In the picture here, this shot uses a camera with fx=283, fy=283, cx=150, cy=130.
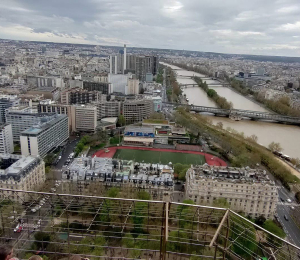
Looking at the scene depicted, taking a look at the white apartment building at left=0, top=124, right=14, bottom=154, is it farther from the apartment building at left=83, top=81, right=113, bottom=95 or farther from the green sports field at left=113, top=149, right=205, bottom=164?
the apartment building at left=83, top=81, right=113, bottom=95

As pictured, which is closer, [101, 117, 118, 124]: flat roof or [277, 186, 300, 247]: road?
[277, 186, 300, 247]: road

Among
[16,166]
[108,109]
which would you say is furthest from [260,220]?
[108,109]

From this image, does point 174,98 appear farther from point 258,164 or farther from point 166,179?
point 166,179

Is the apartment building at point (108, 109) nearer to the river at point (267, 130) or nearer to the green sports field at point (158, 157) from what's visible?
the green sports field at point (158, 157)

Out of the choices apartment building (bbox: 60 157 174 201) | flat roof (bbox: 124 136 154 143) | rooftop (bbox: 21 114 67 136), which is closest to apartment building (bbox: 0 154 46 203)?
apartment building (bbox: 60 157 174 201)

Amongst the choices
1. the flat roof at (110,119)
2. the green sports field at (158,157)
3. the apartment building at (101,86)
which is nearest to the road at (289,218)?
the green sports field at (158,157)

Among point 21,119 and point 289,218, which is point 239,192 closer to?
point 289,218
